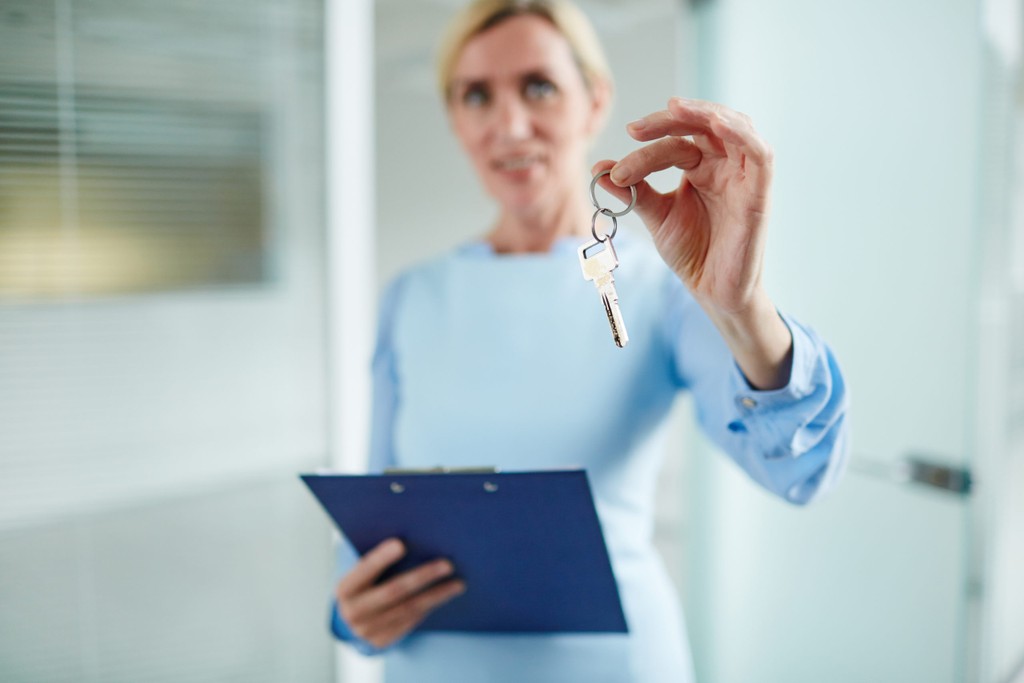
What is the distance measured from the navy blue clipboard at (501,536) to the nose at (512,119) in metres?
0.53

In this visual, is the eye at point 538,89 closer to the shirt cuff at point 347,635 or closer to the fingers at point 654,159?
the fingers at point 654,159

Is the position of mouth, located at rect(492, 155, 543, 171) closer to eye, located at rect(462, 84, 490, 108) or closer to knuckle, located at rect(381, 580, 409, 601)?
eye, located at rect(462, 84, 490, 108)

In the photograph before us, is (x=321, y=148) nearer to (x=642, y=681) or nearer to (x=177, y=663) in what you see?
(x=177, y=663)

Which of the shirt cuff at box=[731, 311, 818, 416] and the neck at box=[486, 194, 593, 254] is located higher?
the neck at box=[486, 194, 593, 254]

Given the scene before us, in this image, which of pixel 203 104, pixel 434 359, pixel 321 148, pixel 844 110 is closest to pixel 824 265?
pixel 844 110

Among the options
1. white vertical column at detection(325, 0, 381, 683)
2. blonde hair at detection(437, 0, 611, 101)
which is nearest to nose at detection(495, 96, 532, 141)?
blonde hair at detection(437, 0, 611, 101)

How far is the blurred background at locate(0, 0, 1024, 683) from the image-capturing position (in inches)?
49.9

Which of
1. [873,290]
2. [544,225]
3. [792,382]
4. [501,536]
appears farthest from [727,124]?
[873,290]

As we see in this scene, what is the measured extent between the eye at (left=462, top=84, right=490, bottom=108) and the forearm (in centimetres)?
57

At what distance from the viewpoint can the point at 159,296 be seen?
1.60 metres

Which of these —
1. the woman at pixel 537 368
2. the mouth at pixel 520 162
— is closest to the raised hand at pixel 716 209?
the woman at pixel 537 368

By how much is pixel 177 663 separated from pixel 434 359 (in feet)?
3.36

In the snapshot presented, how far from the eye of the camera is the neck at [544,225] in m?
1.17

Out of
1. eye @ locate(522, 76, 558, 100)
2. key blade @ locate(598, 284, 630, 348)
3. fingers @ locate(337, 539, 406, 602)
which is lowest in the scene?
fingers @ locate(337, 539, 406, 602)
